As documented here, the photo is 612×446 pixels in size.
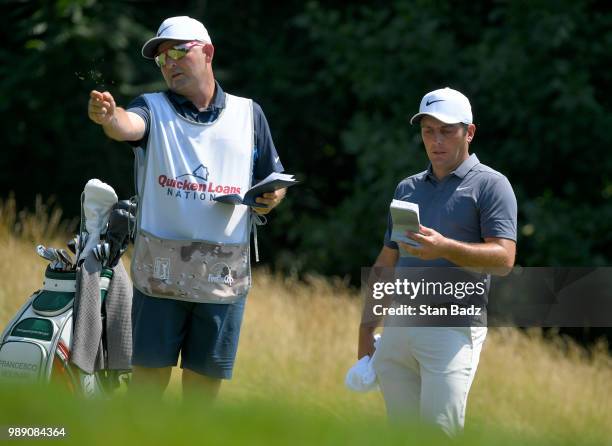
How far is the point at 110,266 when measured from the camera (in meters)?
4.72

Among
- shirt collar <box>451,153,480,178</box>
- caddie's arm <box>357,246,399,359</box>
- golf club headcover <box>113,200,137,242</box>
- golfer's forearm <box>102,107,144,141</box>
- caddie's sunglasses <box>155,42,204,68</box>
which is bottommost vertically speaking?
caddie's arm <box>357,246,399,359</box>

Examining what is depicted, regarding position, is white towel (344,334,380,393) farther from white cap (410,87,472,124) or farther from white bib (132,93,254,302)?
white cap (410,87,472,124)

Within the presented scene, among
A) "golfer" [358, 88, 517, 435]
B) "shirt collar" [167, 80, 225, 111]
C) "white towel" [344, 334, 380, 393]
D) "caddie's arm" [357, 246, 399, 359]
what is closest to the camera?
"golfer" [358, 88, 517, 435]

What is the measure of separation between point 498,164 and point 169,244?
31.1ft

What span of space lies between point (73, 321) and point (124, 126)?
0.94 m

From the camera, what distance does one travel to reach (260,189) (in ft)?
14.3

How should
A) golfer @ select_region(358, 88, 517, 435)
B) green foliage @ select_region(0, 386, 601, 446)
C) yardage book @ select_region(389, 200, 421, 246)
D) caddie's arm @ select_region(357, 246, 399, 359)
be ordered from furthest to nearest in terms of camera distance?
caddie's arm @ select_region(357, 246, 399, 359) < golfer @ select_region(358, 88, 517, 435) < yardage book @ select_region(389, 200, 421, 246) < green foliage @ select_region(0, 386, 601, 446)

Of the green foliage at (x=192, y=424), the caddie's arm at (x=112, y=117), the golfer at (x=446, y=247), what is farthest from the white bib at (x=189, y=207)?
the green foliage at (x=192, y=424)

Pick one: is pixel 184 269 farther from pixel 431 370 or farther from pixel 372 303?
pixel 431 370

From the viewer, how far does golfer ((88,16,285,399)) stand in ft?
14.4

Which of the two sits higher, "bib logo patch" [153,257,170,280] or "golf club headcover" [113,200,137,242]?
"golf club headcover" [113,200,137,242]

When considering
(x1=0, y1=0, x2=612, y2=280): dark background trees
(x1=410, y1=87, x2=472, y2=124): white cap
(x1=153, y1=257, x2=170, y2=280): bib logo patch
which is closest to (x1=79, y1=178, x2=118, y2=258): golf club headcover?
(x1=153, y1=257, x2=170, y2=280): bib logo patch

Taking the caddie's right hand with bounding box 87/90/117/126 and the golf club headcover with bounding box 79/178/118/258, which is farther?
the golf club headcover with bounding box 79/178/118/258

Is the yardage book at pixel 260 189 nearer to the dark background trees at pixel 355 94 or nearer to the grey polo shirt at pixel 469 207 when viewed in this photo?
the grey polo shirt at pixel 469 207
